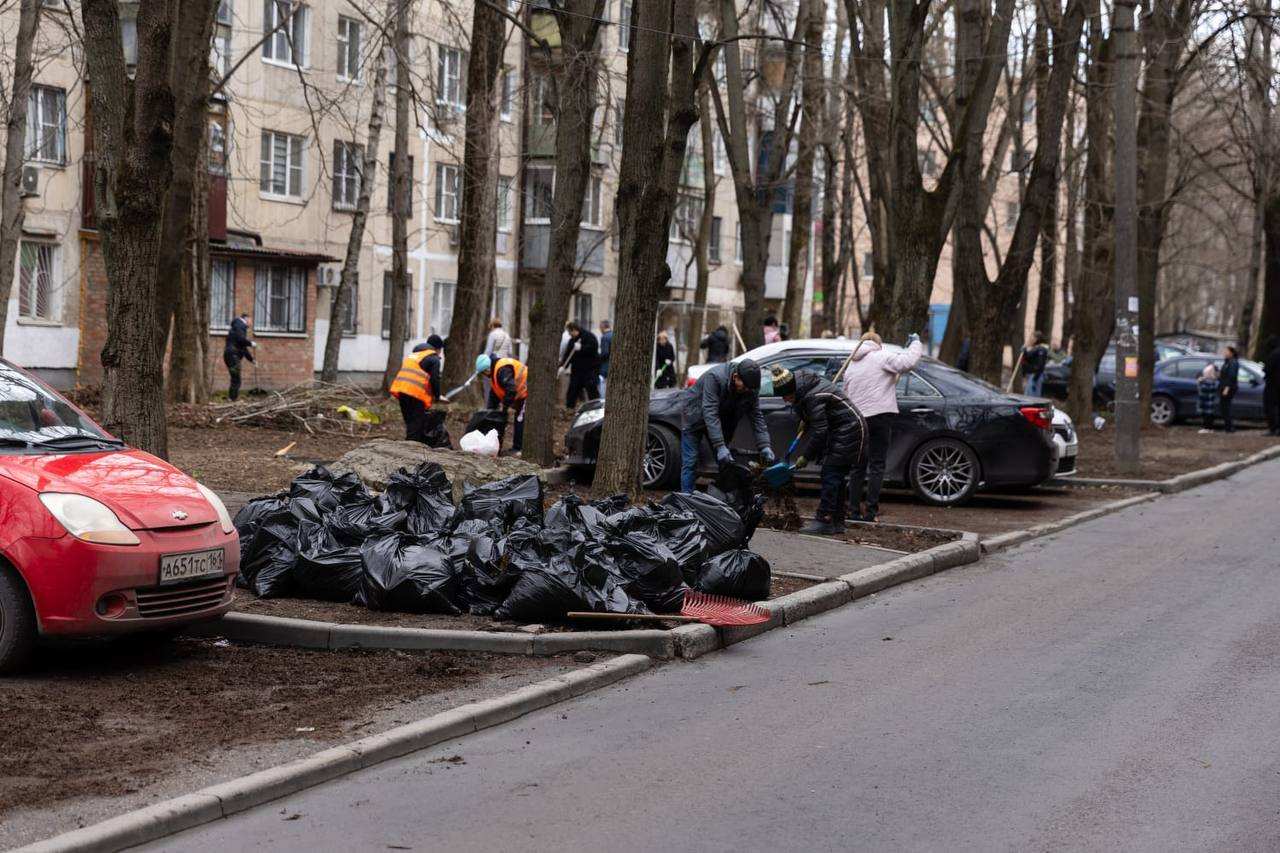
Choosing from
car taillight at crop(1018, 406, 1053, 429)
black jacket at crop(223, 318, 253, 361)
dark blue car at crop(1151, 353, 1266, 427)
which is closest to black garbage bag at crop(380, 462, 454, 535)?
car taillight at crop(1018, 406, 1053, 429)

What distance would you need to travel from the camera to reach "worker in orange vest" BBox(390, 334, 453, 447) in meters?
16.3

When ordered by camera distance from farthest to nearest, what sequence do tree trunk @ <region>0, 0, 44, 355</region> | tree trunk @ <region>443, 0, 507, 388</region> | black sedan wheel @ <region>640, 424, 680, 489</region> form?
1. tree trunk @ <region>443, 0, 507, 388</region>
2. tree trunk @ <region>0, 0, 44, 355</region>
3. black sedan wheel @ <region>640, 424, 680, 489</region>

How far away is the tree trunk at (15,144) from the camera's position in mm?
20484

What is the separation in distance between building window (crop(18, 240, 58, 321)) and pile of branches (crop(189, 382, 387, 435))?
1124cm

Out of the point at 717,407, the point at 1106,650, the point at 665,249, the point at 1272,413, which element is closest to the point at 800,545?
the point at 717,407

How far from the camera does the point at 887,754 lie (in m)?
6.25

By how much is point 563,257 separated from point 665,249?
2505 millimetres

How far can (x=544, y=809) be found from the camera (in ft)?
17.8

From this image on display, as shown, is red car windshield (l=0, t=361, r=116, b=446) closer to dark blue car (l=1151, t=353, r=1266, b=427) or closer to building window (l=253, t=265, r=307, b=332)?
dark blue car (l=1151, t=353, r=1266, b=427)

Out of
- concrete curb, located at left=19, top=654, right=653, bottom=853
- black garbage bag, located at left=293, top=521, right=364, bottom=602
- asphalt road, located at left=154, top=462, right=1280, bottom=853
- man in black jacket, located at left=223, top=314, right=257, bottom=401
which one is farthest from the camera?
man in black jacket, located at left=223, top=314, right=257, bottom=401

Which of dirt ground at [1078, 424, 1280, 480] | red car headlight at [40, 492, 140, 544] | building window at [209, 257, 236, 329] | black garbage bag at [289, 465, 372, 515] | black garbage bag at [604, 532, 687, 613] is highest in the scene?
building window at [209, 257, 236, 329]

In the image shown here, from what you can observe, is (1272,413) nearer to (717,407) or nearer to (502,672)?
(717,407)

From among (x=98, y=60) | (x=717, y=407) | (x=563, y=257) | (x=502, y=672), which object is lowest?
(x=502, y=672)

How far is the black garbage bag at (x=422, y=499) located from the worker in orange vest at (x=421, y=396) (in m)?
5.94
